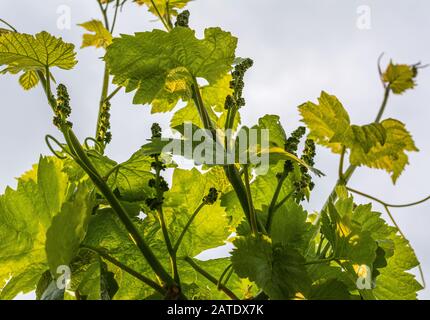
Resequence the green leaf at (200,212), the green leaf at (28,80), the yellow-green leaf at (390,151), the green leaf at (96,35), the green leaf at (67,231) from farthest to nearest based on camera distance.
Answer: the green leaf at (96,35) < the green leaf at (28,80) < the green leaf at (200,212) < the yellow-green leaf at (390,151) < the green leaf at (67,231)

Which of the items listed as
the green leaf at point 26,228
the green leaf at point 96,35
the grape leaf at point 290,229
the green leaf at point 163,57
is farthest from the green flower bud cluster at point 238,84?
the green leaf at point 96,35

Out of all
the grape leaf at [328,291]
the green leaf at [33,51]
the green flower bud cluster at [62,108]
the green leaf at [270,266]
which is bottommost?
the grape leaf at [328,291]

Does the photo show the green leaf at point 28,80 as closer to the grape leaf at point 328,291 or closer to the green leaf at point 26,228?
the green leaf at point 26,228

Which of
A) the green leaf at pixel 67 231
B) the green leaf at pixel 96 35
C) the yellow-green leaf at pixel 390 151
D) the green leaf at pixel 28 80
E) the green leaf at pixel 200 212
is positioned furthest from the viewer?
the green leaf at pixel 96 35

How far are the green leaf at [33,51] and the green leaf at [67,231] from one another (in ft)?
0.76

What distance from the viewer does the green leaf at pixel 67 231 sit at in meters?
0.64

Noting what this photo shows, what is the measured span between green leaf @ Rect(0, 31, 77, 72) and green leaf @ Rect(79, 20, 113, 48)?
228mm

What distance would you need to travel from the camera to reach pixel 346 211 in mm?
738

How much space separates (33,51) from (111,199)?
25cm

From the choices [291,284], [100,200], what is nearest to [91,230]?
[100,200]

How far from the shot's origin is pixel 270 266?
25.9 inches

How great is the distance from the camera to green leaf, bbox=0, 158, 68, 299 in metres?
0.78
